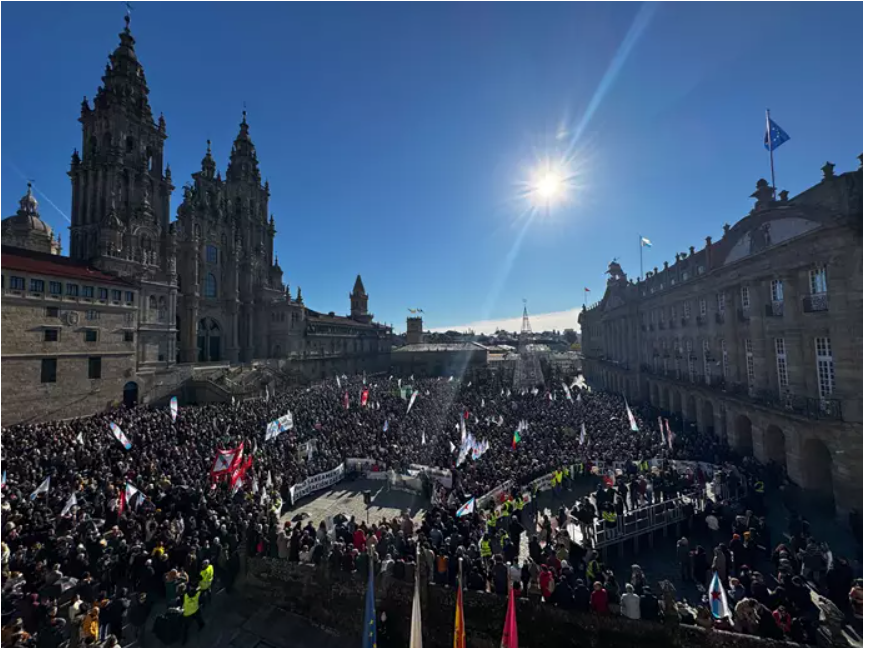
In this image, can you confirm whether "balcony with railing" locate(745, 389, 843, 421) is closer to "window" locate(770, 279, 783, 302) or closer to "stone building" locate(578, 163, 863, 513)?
"stone building" locate(578, 163, 863, 513)

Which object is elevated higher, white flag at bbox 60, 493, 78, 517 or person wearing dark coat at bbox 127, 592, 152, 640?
white flag at bbox 60, 493, 78, 517

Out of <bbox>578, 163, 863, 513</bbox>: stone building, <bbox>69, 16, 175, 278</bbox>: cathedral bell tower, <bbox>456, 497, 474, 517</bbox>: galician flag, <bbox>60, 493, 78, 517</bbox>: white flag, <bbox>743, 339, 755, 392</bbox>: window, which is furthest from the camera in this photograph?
<bbox>69, 16, 175, 278</bbox>: cathedral bell tower

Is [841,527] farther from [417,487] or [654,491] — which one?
[417,487]

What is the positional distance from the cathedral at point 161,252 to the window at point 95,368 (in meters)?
2.74

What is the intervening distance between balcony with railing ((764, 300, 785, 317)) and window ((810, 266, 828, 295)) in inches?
102

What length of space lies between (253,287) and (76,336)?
1122 inches

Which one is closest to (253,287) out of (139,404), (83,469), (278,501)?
(139,404)

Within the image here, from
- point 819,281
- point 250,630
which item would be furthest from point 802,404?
point 250,630

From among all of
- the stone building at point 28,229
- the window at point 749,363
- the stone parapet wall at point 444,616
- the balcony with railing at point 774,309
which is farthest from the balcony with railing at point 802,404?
the stone building at point 28,229

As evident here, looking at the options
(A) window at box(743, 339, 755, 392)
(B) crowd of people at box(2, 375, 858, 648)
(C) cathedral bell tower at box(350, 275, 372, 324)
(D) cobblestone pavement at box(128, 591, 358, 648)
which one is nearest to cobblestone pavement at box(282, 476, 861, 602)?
(B) crowd of people at box(2, 375, 858, 648)

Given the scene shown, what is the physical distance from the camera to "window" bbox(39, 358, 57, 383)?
98.8 ft

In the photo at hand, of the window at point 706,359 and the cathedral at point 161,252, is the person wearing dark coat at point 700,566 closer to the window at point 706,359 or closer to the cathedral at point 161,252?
the window at point 706,359

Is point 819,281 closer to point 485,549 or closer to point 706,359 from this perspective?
point 706,359

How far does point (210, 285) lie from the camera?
5322 centimetres
